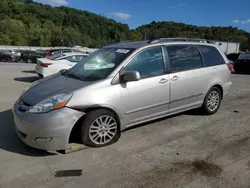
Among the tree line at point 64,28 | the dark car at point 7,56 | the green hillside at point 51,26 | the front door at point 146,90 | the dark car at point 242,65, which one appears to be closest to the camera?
the front door at point 146,90

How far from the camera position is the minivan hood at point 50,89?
372 centimetres

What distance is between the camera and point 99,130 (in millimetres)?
3885

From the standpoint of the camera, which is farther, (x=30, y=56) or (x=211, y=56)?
(x=30, y=56)

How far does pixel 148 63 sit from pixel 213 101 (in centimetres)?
214

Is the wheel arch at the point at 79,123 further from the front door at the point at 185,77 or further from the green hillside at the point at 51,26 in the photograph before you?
the green hillside at the point at 51,26

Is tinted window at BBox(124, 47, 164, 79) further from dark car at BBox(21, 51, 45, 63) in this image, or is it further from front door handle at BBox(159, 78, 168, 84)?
dark car at BBox(21, 51, 45, 63)

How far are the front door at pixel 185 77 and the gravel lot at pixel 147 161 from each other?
1.65 feet

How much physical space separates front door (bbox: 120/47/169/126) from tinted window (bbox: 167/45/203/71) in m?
0.28

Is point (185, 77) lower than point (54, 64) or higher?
lower

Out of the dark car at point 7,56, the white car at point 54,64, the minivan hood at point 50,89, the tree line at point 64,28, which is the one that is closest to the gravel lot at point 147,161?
the minivan hood at point 50,89

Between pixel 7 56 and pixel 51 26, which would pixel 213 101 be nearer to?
pixel 7 56

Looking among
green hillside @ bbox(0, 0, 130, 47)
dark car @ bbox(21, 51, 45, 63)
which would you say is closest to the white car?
dark car @ bbox(21, 51, 45, 63)

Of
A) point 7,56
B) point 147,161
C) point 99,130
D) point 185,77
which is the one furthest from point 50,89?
point 7,56

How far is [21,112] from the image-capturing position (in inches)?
143
